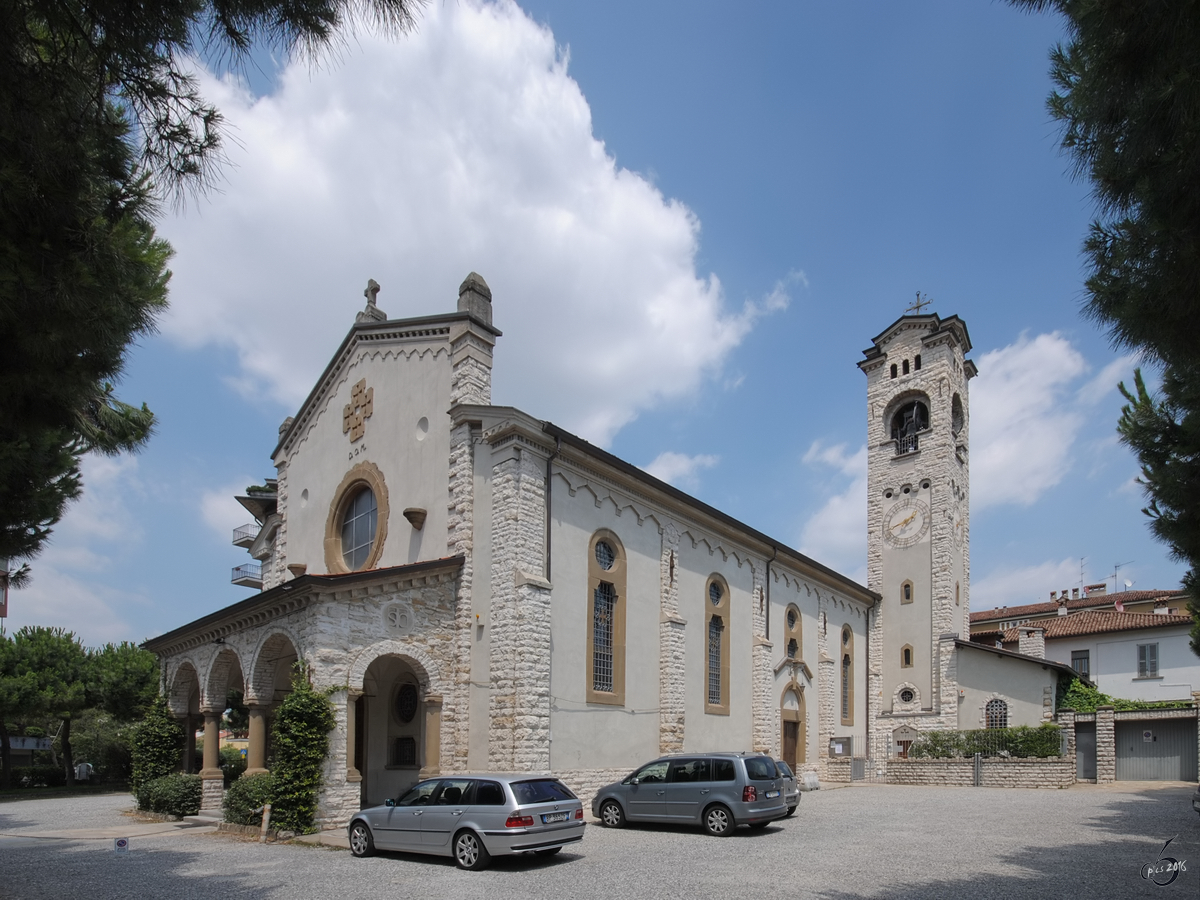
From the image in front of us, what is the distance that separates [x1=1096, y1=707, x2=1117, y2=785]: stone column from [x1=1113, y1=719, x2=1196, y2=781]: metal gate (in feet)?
1.63

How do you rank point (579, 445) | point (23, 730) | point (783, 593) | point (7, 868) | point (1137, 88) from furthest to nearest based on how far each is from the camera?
point (23, 730) < point (783, 593) < point (579, 445) < point (7, 868) < point (1137, 88)

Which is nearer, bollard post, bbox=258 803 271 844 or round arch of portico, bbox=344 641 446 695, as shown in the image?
bollard post, bbox=258 803 271 844

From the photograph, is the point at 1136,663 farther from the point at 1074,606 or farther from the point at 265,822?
the point at 265,822

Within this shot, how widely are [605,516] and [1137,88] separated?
16.4 m

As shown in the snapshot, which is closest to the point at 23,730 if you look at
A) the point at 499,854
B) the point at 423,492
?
the point at 423,492

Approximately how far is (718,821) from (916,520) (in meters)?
24.2

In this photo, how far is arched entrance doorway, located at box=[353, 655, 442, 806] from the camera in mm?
19719

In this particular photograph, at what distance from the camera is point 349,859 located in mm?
13430

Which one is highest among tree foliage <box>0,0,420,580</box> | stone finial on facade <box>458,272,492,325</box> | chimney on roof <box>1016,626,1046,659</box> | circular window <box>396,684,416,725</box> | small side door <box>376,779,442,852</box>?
stone finial on facade <box>458,272,492,325</box>

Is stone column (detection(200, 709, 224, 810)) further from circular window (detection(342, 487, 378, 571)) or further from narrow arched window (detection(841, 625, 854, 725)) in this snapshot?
narrow arched window (detection(841, 625, 854, 725))

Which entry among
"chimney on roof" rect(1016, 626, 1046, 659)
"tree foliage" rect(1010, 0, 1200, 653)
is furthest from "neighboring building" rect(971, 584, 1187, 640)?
"tree foliage" rect(1010, 0, 1200, 653)

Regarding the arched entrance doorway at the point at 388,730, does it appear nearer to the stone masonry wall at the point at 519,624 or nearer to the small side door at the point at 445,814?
the stone masonry wall at the point at 519,624

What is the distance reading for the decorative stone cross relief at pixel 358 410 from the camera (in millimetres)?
22469

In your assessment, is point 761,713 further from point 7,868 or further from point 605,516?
point 7,868
